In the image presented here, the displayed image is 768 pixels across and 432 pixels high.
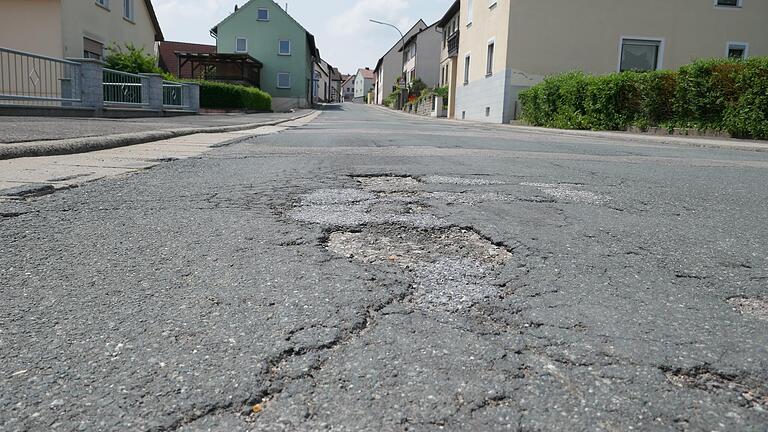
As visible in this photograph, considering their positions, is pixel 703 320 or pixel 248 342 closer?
pixel 248 342

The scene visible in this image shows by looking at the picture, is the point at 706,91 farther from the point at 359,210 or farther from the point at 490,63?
the point at 359,210

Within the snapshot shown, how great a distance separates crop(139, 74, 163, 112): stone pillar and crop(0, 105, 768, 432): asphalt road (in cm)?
1591

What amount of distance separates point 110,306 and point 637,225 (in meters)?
3.07

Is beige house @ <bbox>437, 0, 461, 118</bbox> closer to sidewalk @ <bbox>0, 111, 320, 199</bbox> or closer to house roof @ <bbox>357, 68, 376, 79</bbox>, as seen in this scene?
sidewalk @ <bbox>0, 111, 320, 199</bbox>

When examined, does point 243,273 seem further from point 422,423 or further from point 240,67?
point 240,67

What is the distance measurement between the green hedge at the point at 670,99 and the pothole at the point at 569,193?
34.4 feet

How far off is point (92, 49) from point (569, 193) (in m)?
22.6

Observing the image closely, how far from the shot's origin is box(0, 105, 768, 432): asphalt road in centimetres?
153

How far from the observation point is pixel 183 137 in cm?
1037

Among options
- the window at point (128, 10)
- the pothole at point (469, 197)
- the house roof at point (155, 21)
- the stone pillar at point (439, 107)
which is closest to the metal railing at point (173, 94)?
the window at point (128, 10)

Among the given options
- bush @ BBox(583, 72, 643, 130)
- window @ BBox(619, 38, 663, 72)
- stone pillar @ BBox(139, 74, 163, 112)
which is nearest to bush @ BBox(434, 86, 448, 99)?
window @ BBox(619, 38, 663, 72)

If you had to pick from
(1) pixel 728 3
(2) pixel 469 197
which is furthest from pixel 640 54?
(2) pixel 469 197

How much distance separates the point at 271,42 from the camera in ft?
161

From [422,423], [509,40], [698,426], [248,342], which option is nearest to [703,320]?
[698,426]
